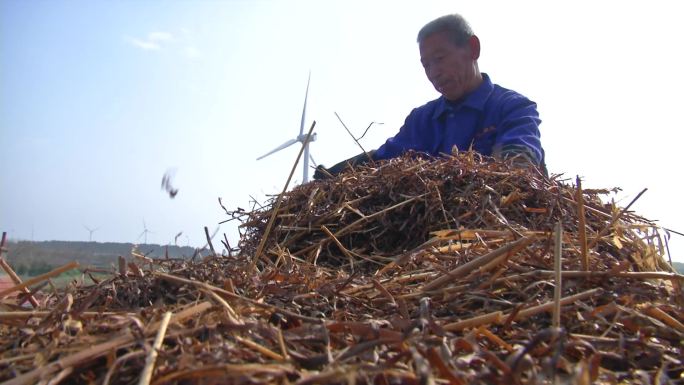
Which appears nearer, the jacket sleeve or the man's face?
the jacket sleeve

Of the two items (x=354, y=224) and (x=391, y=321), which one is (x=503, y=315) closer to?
(x=391, y=321)

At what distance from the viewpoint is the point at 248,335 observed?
32.8 inches

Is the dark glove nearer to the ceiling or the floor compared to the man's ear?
nearer to the floor

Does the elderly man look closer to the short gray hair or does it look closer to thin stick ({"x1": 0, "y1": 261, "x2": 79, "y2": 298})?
the short gray hair

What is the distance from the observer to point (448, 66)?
334 cm

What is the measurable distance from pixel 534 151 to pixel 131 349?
7.56 feet

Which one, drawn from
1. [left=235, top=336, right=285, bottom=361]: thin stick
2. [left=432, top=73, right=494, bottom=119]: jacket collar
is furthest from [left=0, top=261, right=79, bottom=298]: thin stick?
[left=432, top=73, right=494, bottom=119]: jacket collar

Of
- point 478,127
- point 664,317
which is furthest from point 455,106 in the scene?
point 664,317

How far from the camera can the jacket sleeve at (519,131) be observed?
2541 millimetres

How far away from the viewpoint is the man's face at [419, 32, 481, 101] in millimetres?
3340

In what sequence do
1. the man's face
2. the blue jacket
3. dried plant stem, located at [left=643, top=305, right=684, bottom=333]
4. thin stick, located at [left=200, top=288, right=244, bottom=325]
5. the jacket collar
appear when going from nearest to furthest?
thin stick, located at [left=200, top=288, right=244, bottom=325]
dried plant stem, located at [left=643, top=305, right=684, bottom=333]
the blue jacket
the jacket collar
the man's face

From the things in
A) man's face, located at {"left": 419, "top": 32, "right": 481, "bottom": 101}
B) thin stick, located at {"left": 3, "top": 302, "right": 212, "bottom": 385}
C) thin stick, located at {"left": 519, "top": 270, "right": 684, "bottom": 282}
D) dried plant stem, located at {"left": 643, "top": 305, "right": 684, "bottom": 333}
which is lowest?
dried plant stem, located at {"left": 643, "top": 305, "right": 684, "bottom": 333}

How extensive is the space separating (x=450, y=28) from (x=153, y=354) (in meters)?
3.08

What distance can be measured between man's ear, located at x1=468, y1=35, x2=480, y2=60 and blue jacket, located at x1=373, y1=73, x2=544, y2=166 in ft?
0.49
